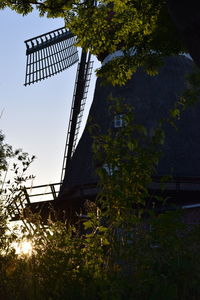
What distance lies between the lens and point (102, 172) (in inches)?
234

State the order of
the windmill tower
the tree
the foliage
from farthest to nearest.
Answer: the windmill tower < the tree < the foliage

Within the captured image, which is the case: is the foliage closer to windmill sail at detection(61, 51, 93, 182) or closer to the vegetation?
the vegetation

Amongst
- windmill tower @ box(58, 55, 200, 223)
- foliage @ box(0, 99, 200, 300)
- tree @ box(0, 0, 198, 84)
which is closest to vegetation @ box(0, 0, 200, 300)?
foliage @ box(0, 99, 200, 300)

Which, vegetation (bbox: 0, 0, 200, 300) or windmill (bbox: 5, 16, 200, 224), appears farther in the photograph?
windmill (bbox: 5, 16, 200, 224)

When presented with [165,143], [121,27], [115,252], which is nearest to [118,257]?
[115,252]

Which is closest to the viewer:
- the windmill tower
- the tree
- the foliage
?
the foliage

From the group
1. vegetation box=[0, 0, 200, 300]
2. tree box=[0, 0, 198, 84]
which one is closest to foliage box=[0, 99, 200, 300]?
vegetation box=[0, 0, 200, 300]

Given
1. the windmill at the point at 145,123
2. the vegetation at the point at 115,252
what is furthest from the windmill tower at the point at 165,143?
the vegetation at the point at 115,252

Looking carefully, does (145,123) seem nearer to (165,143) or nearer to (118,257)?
(165,143)

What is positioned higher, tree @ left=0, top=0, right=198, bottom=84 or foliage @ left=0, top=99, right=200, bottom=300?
tree @ left=0, top=0, right=198, bottom=84

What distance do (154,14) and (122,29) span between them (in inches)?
36.2

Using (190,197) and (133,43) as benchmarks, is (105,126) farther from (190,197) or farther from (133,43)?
(133,43)

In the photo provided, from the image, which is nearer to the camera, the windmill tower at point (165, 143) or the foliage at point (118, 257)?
the foliage at point (118, 257)

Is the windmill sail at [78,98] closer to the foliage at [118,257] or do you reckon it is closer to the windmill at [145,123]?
the windmill at [145,123]
